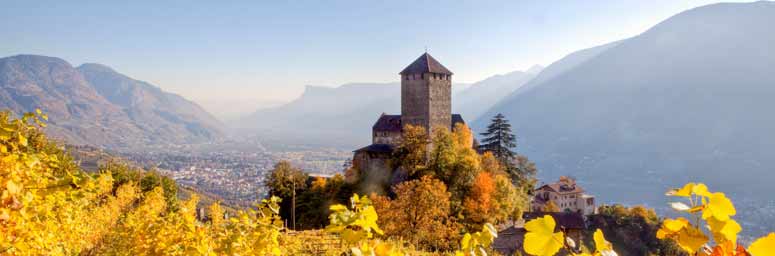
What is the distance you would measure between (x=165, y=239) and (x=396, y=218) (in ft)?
63.0

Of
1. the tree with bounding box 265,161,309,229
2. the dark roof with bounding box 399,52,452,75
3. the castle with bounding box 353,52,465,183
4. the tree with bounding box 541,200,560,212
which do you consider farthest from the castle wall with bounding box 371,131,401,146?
the tree with bounding box 541,200,560,212

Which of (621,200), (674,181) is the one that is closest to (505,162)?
(621,200)

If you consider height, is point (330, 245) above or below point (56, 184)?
below

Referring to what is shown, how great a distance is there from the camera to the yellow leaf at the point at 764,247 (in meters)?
1.18

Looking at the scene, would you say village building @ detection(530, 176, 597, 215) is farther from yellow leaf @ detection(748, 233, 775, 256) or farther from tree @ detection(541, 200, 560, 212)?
yellow leaf @ detection(748, 233, 775, 256)

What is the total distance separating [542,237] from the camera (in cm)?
126

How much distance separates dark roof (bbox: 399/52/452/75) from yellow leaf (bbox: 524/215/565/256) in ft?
111

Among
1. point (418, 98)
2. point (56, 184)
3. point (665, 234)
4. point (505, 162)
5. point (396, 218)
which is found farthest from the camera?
point (505, 162)

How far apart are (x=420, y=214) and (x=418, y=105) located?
12.2m

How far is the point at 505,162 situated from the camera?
39.9 meters

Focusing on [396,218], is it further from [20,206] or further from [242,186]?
[242,186]

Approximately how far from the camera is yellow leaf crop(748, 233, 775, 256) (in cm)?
118

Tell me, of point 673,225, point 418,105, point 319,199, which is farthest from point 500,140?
point 673,225

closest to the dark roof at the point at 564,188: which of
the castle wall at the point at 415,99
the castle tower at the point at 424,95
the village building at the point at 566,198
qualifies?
the village building at the point at 566,198
